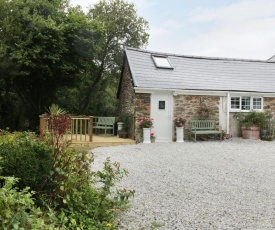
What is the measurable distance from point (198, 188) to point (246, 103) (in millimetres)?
10792

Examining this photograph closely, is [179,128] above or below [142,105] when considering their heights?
below

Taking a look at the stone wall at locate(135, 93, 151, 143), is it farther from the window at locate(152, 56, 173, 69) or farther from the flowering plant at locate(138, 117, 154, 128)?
the window at locate(152, 56, 173, 69)

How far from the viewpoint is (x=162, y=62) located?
14.7 meters

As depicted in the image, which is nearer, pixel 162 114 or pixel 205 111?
pixel 162 114

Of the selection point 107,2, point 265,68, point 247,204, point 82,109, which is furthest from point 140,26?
point 247,204

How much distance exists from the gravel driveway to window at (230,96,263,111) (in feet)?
17.0

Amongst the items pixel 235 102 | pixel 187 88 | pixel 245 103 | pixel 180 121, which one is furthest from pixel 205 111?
pixel 245 103

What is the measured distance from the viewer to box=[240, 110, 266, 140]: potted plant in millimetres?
13519

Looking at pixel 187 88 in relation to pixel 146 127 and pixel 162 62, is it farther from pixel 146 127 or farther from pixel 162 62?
pixel 146 127

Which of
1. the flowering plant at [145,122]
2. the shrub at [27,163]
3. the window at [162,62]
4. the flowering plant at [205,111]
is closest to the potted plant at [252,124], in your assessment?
the flowering plant at [205,111]

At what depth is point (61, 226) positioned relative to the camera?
3.06 meters

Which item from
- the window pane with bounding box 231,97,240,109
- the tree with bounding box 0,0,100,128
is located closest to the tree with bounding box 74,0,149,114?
the tree with bounding box 0,0,100,128

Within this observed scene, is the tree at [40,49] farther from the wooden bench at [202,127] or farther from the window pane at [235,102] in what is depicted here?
the window pane at [235,102]

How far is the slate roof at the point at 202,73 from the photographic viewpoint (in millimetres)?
13312
